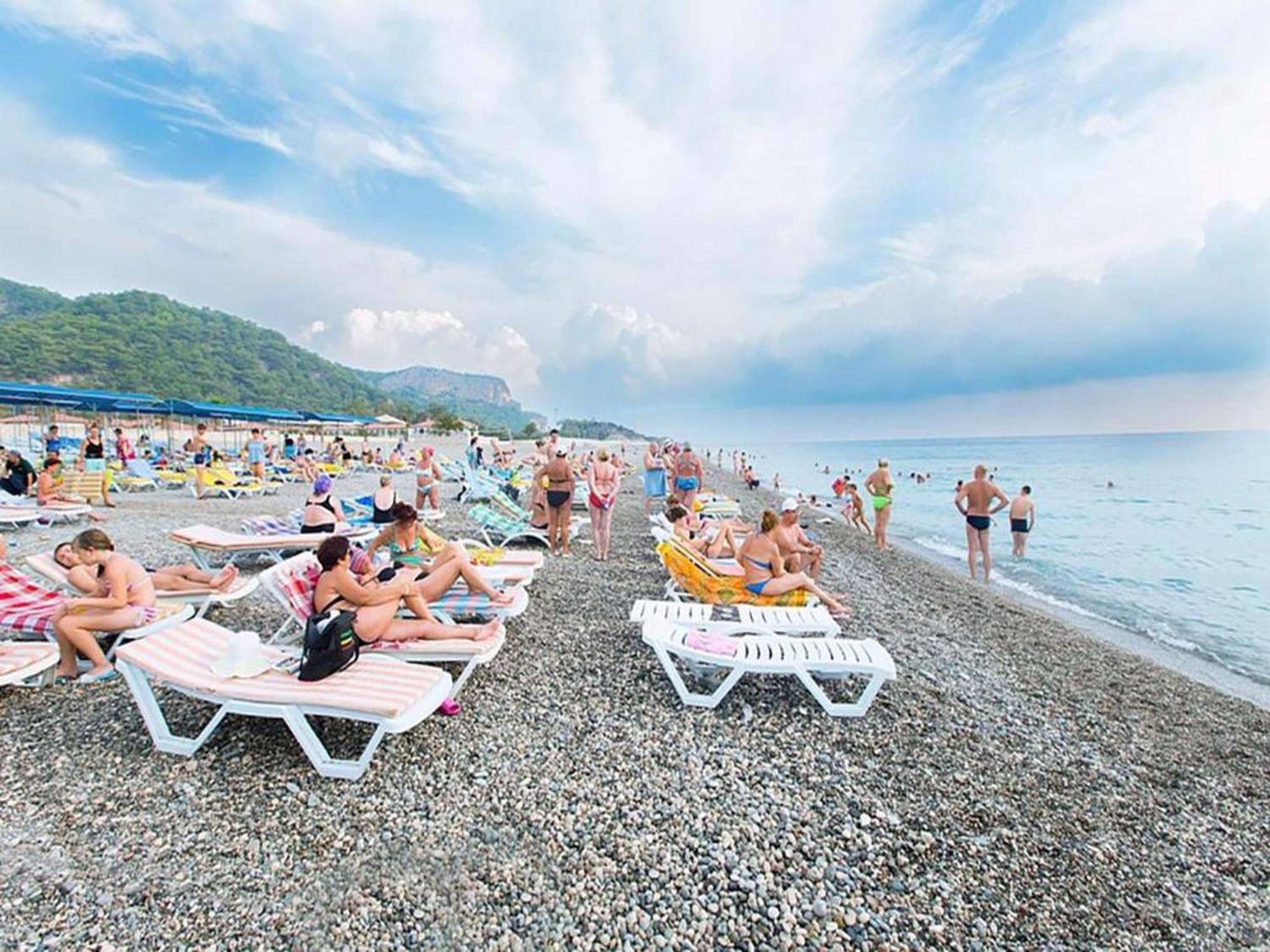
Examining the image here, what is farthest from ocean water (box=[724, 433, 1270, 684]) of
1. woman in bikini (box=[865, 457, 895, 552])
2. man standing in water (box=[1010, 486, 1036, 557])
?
woman in bikini (box=[865, 457, 895, 552])

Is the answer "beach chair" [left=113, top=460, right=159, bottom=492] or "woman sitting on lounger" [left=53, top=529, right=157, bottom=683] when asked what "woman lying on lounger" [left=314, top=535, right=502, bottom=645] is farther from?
"beach chair" [left=113, top=460, right=159, bottom=492]

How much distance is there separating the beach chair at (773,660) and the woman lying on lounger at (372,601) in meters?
1.22

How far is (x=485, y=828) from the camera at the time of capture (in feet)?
8.51

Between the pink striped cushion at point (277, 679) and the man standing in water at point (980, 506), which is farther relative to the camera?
the man standing in water at point (980, 506)

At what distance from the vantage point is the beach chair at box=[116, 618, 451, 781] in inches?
110

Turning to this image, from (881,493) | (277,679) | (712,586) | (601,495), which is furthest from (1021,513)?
(277,679)

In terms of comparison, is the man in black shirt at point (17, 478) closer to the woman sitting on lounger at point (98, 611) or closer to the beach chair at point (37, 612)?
the beach chair at point (37, 612)

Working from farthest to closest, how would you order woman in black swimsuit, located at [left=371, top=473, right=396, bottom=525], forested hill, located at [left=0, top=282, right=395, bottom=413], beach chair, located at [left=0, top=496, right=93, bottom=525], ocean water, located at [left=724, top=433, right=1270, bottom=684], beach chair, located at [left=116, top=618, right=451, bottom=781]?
1. forested hill, located at [left=0, top=282, right=395, bottom=413]
2. ocean water, located at [left=724, top=433, right=1270, bottom=684]
3. beach chair, located at [left=0, top=496, right=93, bottom=525]
4. woman in black swimsuit, located at [left=371, top=473, right=396, bottom=525]
5. beach chair, located at [left=116, top=618, right=451, bottom=781]

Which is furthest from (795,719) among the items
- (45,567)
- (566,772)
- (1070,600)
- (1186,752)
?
(1070,600)

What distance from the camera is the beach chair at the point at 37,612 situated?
3.99 m

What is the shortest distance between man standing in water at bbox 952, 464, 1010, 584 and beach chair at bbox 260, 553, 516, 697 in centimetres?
750

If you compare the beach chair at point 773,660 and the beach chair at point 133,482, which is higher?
the beach chair at point 133,482

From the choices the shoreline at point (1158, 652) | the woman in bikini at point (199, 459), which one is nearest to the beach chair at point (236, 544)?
the woman in bikini at point (199, 459)

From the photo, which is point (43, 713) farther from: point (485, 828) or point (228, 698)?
point (485, 828)
